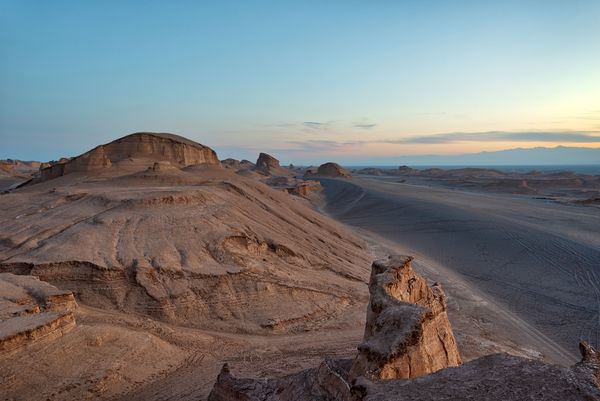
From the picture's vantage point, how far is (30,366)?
6859 mm

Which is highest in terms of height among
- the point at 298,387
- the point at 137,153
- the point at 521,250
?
the point at 137,153

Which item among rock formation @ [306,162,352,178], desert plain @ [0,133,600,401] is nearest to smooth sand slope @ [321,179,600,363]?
desert plain @ [0,133,600,401]

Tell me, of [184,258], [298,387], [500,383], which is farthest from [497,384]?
[184,258]

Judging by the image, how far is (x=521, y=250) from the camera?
20.8 metres

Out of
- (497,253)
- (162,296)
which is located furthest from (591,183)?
(162,296)

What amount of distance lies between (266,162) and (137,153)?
53.4 m

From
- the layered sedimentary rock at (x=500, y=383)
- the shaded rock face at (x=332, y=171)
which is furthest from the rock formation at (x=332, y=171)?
the layered sedimentary rock at (x=500, y=383)

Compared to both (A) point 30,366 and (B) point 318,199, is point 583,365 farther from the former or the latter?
(B) point 318,199

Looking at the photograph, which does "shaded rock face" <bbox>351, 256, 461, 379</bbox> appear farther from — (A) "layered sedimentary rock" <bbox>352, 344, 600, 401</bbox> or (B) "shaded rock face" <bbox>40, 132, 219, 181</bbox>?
(B) "shaded rock face" <bbox>40, 132, 219, 181</bbox>

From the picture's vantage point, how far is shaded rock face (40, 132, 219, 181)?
24453 mm

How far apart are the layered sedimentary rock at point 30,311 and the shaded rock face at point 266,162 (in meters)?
69.3

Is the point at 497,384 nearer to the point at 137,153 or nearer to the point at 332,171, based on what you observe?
the point at 137,153

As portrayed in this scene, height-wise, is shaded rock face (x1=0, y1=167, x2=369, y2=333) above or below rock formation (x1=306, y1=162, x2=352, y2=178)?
below

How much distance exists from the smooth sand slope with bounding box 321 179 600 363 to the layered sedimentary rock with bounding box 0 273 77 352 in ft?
34.8
